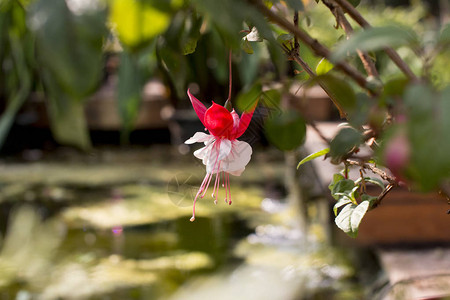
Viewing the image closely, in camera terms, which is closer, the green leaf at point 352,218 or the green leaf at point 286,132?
the green leaf at point 286,132

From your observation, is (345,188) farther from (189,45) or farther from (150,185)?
(150,185)

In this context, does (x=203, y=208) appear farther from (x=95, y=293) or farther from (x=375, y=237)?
(x=375, y=237)

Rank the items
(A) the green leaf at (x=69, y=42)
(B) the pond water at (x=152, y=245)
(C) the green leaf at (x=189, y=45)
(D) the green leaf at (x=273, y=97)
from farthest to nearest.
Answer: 1. (B) the pond water at (x=152, y=245)
2. (C) the green leaf at (x=189, y=45)
3. (D) the green leaf at (x=273, y=97)
4. (A) the green leaf at (x=69, y=42)

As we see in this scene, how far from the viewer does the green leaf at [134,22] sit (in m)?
0.16

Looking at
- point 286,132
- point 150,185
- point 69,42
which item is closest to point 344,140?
point 286,132

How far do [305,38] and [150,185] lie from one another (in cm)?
270

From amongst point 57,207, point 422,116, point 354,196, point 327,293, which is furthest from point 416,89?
point 57,207

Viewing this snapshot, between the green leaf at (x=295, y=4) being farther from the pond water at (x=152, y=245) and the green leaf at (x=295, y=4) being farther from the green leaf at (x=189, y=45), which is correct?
the pond water at (x=152, y=245)

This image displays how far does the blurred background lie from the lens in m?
0.16

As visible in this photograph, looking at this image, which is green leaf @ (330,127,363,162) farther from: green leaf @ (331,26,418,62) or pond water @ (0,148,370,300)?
pond water @ (0,148,370,300)

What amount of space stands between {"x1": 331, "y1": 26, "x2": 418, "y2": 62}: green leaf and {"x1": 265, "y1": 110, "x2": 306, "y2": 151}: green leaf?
53 millimetres

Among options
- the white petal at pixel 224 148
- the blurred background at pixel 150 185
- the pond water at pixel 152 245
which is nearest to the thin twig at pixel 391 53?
the blurred background at pixel 150 185

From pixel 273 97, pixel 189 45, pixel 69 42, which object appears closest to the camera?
pixel 69 42

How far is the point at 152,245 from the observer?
1.96 meters
